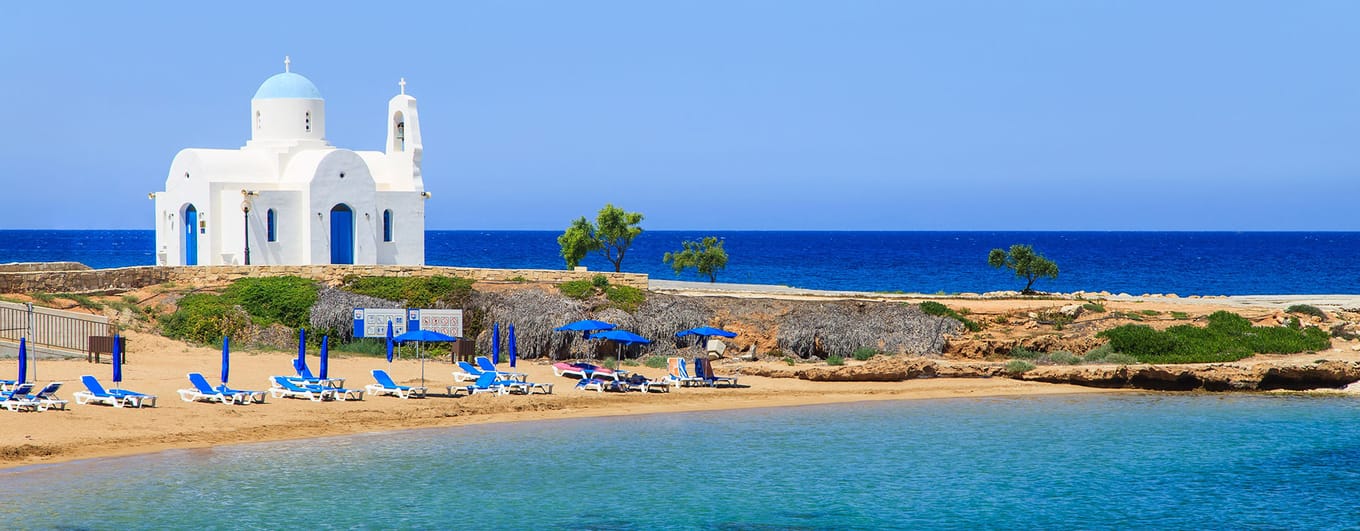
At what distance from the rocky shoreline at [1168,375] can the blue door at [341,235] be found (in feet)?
58.1

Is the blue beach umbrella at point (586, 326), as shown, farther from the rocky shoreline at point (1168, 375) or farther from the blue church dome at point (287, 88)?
the blue church dome at point (287, 88)

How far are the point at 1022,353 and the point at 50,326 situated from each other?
24.1 m

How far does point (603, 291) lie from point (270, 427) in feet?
52.5

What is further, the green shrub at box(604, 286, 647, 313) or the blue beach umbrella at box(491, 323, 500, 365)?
the green shrub at box(604, 286, 647, 313)

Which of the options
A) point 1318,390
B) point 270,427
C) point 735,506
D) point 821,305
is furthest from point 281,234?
point 1318,390

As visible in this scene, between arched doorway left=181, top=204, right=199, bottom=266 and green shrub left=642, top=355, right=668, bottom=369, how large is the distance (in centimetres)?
1672

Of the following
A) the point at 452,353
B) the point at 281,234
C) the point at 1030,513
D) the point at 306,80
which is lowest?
the point at 1030,513

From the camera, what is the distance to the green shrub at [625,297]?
3853 cm

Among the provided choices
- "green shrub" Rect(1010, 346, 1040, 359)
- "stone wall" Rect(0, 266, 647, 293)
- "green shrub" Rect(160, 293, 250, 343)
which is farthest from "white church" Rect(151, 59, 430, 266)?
"green shrub" Rect(1010, 346, 1040, 359)

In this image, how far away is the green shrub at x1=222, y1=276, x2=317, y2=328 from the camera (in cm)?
3734

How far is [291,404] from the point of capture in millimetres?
26344

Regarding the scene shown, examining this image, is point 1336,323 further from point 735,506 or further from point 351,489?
point 351,489

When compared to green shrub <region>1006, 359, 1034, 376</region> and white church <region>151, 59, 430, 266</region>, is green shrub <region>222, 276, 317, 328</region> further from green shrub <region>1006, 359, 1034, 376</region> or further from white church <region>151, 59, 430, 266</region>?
green shrub <region>1006, 359, 1034, 376</region>

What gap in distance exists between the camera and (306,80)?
→ 4575 cm
